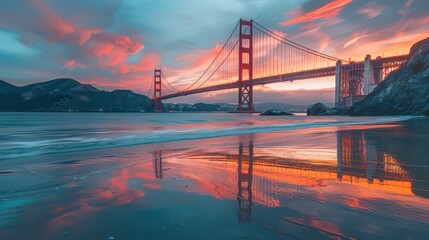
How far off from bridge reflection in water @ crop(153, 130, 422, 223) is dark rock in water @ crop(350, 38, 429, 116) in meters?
30.4

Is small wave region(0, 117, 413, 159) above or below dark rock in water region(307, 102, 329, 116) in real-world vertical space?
below

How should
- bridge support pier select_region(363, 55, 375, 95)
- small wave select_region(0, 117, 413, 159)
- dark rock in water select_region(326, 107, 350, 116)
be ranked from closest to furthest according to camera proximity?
1. small wave select_region(0, 117, 413, 159)
2. dark rock in water select_region(326, 107, 350, 116)
3. bridge support pier select_region(363, 55, 375, 95)

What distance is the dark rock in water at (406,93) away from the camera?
30031 millimetres

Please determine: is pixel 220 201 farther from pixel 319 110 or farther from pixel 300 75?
pixel 319 110

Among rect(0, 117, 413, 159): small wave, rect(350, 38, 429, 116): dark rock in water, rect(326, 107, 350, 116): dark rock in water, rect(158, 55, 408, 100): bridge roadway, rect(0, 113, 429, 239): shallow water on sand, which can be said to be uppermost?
rect(158, 55, 408, 100): bridge roadway

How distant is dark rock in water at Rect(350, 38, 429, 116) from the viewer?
1182 inches

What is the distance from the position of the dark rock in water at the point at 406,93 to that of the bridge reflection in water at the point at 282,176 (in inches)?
1196

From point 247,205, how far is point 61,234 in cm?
137

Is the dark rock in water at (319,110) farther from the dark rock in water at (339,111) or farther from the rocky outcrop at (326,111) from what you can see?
the dark rock in water at (339,111)

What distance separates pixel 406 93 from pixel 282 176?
3655 centimetres

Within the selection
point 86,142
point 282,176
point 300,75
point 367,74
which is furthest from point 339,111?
point 282,176

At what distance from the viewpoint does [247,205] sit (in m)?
2.24

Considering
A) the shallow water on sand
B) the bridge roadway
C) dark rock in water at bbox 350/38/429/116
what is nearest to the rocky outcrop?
dark rock in water at bbox 350/38/429/116

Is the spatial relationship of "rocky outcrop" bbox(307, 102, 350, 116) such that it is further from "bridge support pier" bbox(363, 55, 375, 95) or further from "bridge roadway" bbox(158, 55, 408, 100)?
"bridge support pier" bbox(363, 55, 375, 95)
